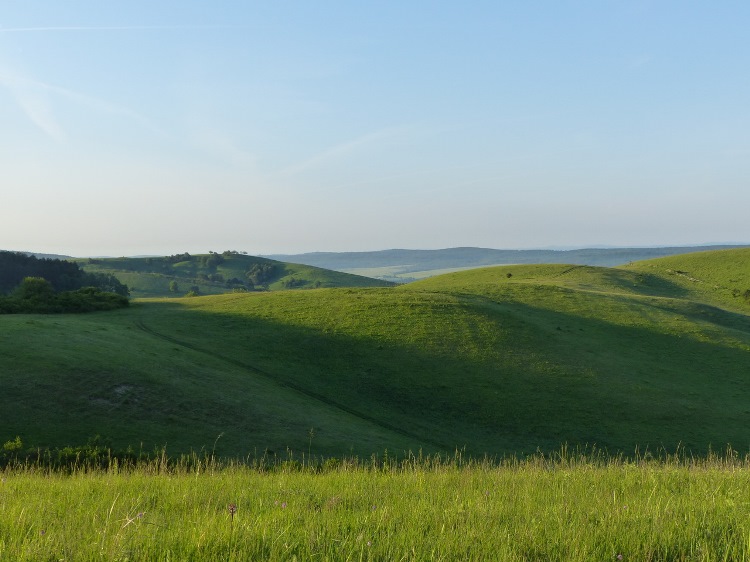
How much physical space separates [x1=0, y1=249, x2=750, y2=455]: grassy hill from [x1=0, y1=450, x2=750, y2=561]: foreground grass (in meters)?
12.6

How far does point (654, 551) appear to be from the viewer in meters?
5.92

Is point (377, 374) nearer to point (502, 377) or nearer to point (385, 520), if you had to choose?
point (502, 377)

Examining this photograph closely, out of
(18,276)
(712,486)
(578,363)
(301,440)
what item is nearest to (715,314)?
(578,363)

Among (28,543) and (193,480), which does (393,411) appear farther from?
(28,543)

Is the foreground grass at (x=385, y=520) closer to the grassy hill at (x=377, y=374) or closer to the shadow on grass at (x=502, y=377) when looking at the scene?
the grassy hill at (x=377, y=374)

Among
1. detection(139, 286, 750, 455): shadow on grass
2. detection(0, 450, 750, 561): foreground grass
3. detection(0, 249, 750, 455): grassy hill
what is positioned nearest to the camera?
detection(0, 450, 750, 561): foreground grass

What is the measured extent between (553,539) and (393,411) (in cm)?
3341

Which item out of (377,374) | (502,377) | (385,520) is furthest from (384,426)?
(385,520)

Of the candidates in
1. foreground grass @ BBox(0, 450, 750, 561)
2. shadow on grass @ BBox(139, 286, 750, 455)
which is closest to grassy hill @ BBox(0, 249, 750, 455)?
shadow on grass @ BBox(139, 286, 750, 455)

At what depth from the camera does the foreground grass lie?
18.7 ft

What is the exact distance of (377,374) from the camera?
145ft

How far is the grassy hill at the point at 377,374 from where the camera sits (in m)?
29.2

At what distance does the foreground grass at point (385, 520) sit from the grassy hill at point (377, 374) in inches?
496

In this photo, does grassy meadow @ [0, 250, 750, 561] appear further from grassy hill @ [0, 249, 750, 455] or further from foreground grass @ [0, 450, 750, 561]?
grassy hill @ [0, 249, 750, 455]
